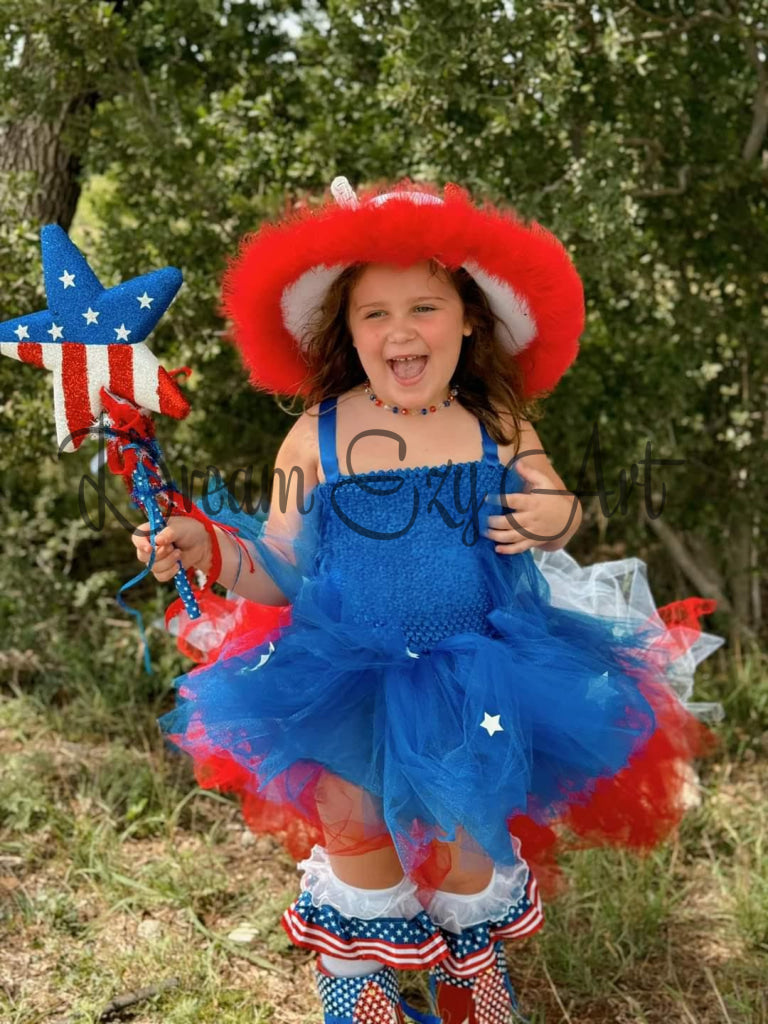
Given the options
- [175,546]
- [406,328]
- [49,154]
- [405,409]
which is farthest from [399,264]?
[49,154]

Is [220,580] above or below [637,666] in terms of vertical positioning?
above

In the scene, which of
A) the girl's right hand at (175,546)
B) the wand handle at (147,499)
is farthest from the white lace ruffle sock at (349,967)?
the wand handle at (147,499)

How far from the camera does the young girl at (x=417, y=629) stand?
6.06 feet

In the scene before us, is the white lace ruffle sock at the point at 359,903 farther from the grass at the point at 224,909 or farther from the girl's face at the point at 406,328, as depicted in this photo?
the girl's face at the point at 406,328

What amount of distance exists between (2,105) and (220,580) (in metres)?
1.82

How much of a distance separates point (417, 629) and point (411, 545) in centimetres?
16

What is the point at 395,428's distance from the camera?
2100 mm

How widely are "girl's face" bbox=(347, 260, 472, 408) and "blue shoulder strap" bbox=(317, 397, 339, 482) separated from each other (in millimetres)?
131

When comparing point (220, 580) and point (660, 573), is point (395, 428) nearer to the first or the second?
point (220, 580)

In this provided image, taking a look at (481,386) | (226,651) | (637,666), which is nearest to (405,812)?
(226,651)

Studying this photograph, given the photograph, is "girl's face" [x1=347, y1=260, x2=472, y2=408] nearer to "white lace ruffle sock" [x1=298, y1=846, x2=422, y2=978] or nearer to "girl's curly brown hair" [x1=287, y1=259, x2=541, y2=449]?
"girl's curly brown hair" [x1=287, y1=259, x2=541, y2=449]

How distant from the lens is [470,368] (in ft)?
7.29

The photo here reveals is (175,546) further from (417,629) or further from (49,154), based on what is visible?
(49,154)

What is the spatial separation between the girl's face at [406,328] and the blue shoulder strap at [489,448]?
148 millimetres
